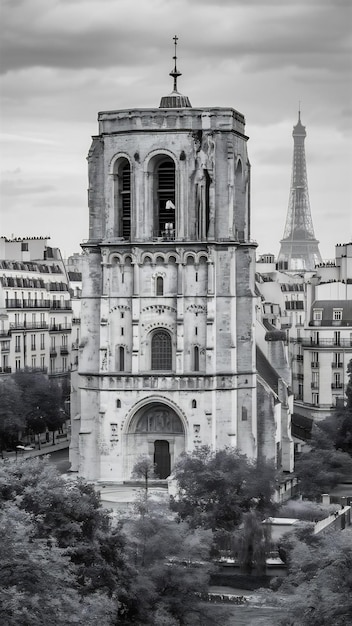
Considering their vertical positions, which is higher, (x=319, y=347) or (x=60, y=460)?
(x=319, y=347)

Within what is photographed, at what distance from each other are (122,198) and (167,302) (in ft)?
22.2

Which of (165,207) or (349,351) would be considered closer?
(165,207)

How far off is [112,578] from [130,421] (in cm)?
3828

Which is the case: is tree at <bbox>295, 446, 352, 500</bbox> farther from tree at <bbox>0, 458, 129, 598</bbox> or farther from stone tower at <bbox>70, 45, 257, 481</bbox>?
tree at <bbox>0, 458, 129, 598</bbox>

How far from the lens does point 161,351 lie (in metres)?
98.1

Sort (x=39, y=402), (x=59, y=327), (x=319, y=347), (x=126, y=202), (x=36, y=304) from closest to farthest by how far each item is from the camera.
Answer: (x=126, y=202) → (x=39, y=402) → (x=319, y=347) → (x=36, y=304) → (x=59, y=327)

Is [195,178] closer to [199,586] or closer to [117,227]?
[117,227]

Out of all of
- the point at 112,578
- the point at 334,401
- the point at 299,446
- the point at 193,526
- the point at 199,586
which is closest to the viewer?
the point at 112,578

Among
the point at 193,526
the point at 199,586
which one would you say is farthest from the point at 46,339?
the point at 199,586

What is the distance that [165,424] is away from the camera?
98875mm

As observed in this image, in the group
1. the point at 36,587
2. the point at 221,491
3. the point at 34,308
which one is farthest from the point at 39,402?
the point at 36,587

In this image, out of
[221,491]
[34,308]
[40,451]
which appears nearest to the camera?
[221,491]

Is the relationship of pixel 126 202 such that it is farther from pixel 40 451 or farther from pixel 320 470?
pixel 40 451

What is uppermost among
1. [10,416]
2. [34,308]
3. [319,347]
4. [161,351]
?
[34,308]
